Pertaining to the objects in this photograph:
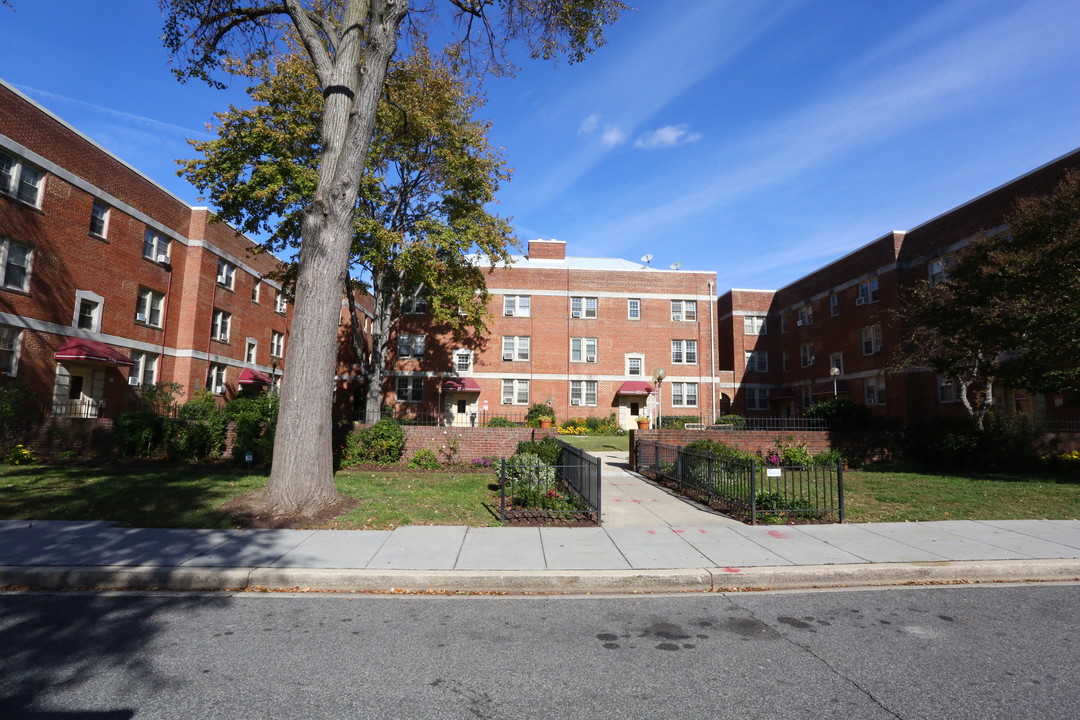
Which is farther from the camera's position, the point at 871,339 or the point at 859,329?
the point at 859,329

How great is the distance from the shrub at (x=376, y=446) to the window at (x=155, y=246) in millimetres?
16716

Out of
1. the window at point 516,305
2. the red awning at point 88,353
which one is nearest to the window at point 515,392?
the window at point 516,305

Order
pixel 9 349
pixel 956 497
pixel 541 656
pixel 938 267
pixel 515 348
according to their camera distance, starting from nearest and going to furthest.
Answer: pixel 541 656 < pixel 956 497 < pixel 9 349 < pixel 938 267 < pixel 515 348

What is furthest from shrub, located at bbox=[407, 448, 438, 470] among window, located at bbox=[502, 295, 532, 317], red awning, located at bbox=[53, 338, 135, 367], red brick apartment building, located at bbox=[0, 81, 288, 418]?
window, located at bbox=[502, 295, 532, 317]

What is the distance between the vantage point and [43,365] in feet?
64.9

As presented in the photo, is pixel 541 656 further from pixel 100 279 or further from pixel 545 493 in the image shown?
pixel 100 279

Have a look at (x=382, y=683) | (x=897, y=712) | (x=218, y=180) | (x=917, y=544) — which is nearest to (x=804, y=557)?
(x=917, y=544)

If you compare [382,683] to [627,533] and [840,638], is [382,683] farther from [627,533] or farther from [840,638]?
[627,533]

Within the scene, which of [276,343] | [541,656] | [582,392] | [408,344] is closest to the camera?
[541,656]

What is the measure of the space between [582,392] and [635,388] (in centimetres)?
343

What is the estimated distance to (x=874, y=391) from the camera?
32250 mm

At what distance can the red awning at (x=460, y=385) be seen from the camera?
35.1 m

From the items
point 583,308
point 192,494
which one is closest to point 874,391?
point 583,308

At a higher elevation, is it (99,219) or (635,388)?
(99,219)
